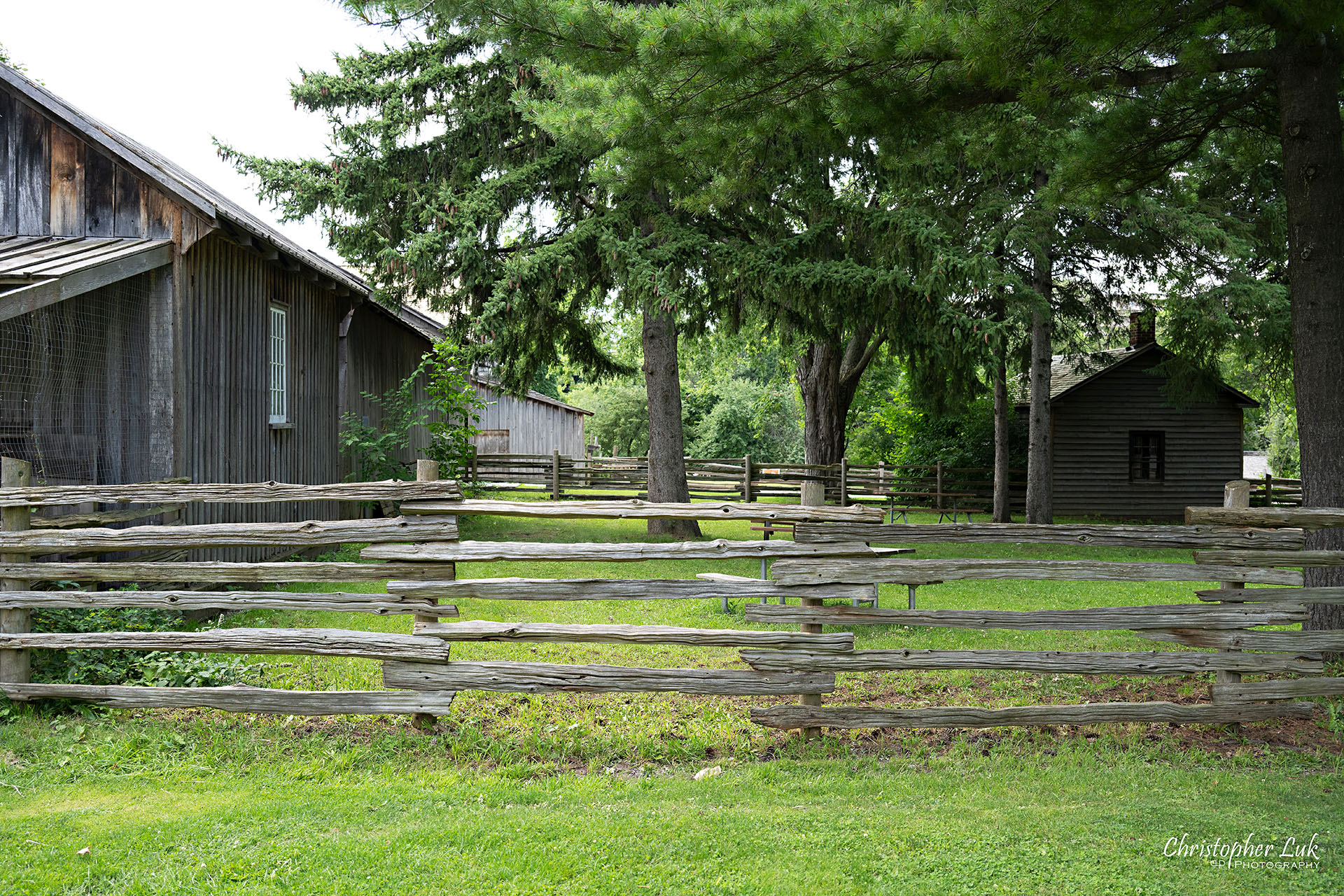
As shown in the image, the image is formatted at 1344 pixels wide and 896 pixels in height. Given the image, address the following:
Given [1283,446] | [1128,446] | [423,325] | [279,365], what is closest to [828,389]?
[1128,446]

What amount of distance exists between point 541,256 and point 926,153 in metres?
7.34

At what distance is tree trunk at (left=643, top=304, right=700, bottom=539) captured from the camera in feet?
54.0

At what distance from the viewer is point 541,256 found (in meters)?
14.2

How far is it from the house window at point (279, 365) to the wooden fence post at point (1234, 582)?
11336mm

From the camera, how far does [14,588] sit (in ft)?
20.7

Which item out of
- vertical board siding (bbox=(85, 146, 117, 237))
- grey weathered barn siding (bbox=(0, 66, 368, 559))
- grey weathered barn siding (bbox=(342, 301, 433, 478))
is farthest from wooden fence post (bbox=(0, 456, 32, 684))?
grey weathered barn siding (bbox=(342, 301, 433, 478))

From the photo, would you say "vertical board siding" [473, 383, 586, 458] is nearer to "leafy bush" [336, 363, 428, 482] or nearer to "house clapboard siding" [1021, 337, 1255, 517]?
"leafy bush" [336, 363, 428, 482]

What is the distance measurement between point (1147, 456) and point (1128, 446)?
87 centimetres

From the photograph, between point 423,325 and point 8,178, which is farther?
point 423,325

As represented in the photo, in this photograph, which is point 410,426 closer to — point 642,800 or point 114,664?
point 114,664

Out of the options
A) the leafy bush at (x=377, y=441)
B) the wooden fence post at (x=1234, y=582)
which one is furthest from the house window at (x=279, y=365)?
the wooden fence post at (x=1234, y=582)

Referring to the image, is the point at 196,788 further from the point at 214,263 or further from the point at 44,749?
the point at 214,263

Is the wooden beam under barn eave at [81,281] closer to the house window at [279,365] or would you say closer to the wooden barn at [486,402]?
the house window at [279,365]

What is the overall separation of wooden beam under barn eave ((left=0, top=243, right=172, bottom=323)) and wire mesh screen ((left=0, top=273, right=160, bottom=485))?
0.61m
